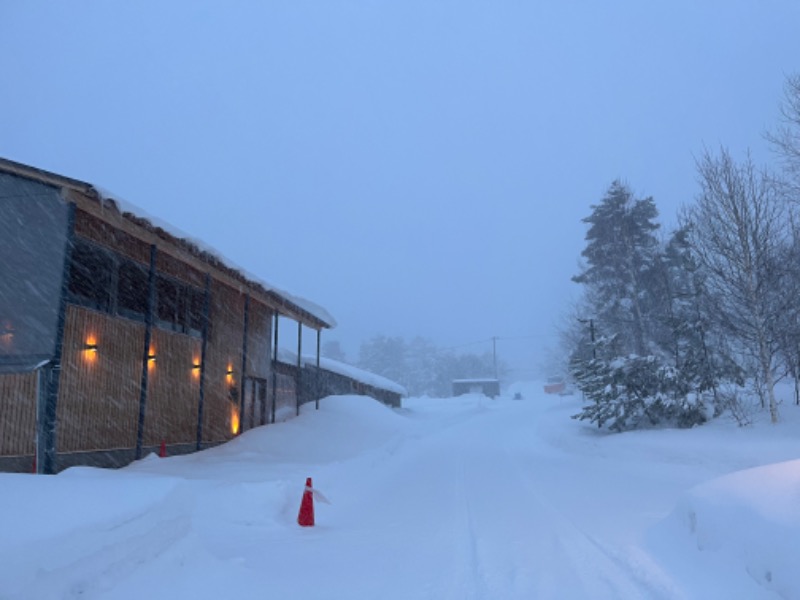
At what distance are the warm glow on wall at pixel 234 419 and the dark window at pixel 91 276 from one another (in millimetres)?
6637

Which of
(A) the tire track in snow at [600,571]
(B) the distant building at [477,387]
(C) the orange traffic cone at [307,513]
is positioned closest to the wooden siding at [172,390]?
(C) the orange traffic cone at [307,513]

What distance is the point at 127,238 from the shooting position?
12.8 meters

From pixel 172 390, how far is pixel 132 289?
2.81 m

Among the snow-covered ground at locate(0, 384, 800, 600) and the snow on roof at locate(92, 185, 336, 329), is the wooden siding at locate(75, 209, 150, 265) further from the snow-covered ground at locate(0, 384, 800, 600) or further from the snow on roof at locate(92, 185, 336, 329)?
the snow-covered ground at locate(0, 384, 800, 600)

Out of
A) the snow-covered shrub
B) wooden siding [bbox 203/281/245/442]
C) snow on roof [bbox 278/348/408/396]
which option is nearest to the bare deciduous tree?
the snow-covered shrub

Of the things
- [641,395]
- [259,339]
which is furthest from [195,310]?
[641,395]

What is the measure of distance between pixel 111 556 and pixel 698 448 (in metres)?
13.8

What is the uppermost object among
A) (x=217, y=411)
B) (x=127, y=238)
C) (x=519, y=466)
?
(x=127, y=238)

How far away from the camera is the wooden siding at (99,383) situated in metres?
11.2

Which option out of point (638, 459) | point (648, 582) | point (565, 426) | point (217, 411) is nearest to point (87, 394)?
point (217, 411)

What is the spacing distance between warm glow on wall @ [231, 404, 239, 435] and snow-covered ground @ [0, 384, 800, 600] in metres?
6.89

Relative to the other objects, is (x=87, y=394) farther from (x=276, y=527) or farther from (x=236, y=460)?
(x=276, y=527)

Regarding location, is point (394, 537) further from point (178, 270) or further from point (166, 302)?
point (178, 270)

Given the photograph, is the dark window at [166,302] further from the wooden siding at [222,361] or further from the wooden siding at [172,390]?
the wooden siding at [222,361]
